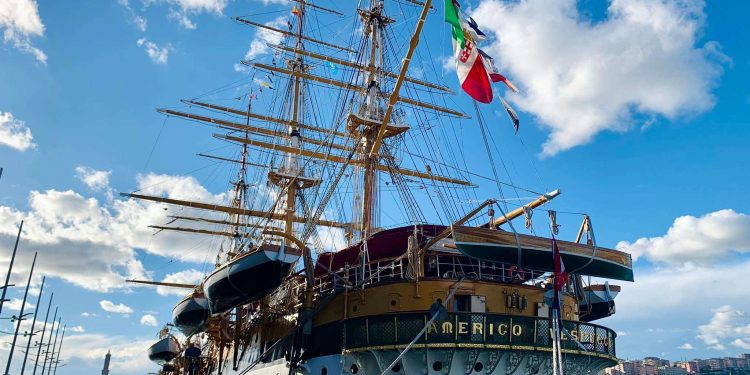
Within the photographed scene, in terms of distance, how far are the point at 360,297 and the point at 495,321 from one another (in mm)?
4709

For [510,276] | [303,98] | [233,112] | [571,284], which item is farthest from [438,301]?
[233,112]

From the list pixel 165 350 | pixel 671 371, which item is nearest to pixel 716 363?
pixel 671 371

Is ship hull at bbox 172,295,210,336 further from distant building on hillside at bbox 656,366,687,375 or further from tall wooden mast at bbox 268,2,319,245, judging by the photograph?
distant building on hillside at bbox 656,366,687,375

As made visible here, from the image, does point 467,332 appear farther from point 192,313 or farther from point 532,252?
point 192,313

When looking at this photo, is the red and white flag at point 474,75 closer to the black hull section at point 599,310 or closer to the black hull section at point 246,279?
the black hull section at point 246,279

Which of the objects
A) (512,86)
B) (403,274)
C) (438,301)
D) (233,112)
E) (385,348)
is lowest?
(385,348)

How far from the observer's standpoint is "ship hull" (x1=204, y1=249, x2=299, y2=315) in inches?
767

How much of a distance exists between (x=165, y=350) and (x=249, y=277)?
3232 cm

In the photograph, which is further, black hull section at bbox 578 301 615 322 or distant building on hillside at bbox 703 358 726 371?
distant building on hillside at bbox 703 358 726 371

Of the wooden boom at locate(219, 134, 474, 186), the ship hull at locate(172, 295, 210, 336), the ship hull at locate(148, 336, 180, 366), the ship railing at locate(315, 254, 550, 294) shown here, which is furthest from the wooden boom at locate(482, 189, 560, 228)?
the ship hull at locate(148, 336, 180, 366)

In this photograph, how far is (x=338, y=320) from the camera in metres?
20.5

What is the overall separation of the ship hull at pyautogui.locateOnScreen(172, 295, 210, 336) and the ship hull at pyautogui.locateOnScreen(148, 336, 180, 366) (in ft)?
58.4

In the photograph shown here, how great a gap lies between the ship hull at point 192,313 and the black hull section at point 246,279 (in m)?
7.02

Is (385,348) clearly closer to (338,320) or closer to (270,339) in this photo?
(338,320)
